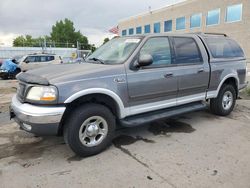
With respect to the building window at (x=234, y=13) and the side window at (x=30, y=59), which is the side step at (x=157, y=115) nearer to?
the side window at (x=30, y=59)

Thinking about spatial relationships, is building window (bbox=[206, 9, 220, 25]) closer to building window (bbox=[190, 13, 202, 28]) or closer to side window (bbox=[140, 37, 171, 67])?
building window (bbox=[190, 13, 202, 28])

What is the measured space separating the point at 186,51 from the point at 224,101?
1806 millimetres

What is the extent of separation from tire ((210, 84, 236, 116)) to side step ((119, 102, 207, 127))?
629mm

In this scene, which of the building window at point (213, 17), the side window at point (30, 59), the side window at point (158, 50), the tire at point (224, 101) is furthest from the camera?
the building window at point (213, 17)

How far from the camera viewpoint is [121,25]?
41844 mm

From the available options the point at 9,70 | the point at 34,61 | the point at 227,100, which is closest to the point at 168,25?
the point at 34,61

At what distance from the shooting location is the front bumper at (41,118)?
305cm

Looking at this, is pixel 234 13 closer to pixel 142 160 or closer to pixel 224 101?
pixel 224 101

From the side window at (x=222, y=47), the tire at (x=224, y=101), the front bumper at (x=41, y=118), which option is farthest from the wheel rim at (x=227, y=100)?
the front bumper at (x=41, y=118)

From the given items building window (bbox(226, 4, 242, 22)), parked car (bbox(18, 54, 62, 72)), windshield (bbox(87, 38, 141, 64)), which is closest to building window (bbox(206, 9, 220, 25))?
building window (bbox(226, 4, 242, 22))

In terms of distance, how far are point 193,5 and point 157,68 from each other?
26.1 meters

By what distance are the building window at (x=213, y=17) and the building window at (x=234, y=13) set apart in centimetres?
119

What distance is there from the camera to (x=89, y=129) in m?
3.47

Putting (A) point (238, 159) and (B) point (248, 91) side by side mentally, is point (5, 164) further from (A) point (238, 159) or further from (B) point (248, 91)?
(B) point (248, 91)
